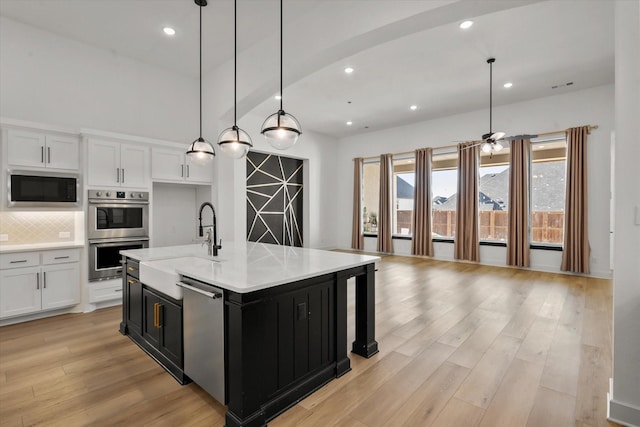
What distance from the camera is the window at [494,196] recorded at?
23.2ft

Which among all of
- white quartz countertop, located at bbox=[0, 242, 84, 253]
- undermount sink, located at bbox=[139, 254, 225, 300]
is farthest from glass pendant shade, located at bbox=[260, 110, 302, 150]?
white quartz countertop, located at bbox=[0, 242, 84, 253]

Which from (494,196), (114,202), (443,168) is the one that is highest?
(443,168)

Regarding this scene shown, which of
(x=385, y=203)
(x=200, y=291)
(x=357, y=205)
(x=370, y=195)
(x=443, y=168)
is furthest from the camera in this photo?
(x=370, y=195)

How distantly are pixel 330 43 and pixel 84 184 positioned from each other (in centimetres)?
358

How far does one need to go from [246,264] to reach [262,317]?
2.15 ft

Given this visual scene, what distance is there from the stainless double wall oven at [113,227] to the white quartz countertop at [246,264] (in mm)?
1245

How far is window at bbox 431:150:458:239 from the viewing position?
25.6 ft

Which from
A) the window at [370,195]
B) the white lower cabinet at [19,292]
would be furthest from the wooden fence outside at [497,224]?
the white lower cabinet at [19,292]

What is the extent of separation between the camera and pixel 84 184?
13.3ft

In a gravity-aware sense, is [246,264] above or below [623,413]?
above

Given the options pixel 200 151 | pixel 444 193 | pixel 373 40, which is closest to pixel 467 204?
pixel 444 193

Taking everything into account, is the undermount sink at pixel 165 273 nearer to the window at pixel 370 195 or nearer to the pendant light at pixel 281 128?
the pendant light at pixel 281 128

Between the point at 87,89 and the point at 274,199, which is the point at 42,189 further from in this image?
the point at 274,199

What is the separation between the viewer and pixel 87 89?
457cm
